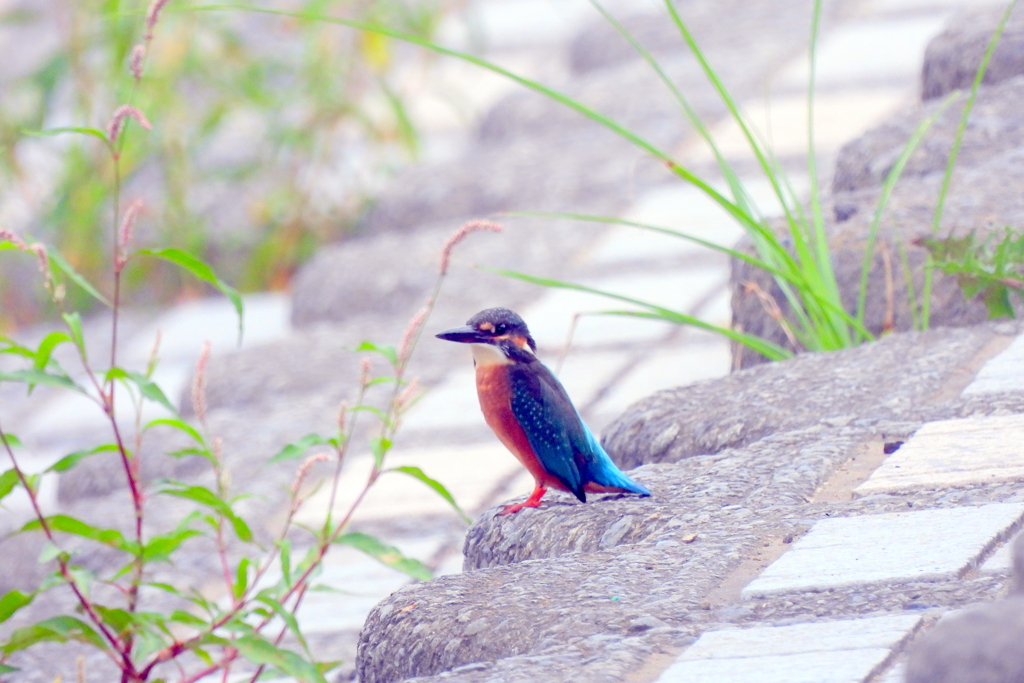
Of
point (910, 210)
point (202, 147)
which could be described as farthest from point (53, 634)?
point (202, 147)

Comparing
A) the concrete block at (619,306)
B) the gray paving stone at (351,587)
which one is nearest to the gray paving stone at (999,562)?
the gray paving stone at (351,587)

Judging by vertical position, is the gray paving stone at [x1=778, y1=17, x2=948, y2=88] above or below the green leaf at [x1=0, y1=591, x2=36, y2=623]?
above

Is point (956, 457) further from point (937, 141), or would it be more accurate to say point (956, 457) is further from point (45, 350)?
point (937, 141)

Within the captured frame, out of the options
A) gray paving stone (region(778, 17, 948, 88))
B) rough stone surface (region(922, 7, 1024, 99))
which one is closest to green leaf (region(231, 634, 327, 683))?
rough stone surface (region(922, 7, 1024, 99))

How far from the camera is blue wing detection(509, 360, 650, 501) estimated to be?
1.98m

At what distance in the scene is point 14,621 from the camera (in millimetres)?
3086

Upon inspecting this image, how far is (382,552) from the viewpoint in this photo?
6.71ft

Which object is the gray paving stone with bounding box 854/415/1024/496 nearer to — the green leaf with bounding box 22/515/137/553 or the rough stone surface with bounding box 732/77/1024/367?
the rough stone surface with bounding box 732/77/1024/367

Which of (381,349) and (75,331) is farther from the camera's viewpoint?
(381,349)

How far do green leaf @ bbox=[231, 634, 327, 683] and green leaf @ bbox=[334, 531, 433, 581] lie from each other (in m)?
0.24

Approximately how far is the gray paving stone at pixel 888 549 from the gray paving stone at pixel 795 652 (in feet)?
0.35

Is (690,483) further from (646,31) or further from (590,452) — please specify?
(646,31)

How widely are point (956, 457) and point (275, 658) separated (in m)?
0.85

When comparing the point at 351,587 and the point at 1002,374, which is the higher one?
the point at 1002,374
